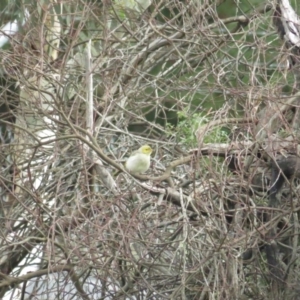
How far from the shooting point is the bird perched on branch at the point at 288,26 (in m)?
6.15

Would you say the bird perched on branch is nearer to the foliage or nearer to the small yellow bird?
the foliage

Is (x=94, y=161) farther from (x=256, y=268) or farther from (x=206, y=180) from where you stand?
(x=256, y=268)

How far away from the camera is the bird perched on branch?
20.2 ft

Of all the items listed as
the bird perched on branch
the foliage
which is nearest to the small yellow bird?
the foliage

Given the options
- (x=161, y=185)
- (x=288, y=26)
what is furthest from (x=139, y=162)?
(x=288, y=26)

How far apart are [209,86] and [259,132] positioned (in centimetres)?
105

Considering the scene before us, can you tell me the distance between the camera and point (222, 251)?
5.50m

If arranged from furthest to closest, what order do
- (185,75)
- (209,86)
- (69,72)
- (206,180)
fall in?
1. (185,75)
2. (69,72)
3. (209,86)
4. (206,180)

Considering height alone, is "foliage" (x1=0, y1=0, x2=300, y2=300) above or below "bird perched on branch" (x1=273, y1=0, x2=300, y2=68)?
below

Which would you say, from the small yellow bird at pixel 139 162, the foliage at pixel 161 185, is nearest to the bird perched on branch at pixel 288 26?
the foliage at pixel 161 185

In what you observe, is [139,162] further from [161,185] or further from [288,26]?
[288,26]

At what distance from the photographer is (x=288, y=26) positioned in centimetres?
629

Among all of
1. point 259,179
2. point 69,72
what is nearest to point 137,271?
point 259,179

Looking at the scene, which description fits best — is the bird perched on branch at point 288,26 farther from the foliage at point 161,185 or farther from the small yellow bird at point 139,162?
the small yellow bird at point 139,162
